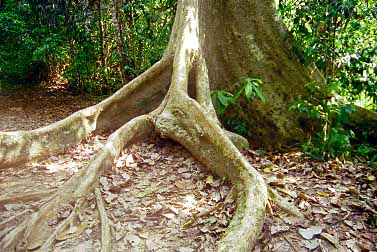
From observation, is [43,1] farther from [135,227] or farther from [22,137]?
[135,227]

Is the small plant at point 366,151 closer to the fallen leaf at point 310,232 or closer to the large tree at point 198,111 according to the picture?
the large tree at point 198,111

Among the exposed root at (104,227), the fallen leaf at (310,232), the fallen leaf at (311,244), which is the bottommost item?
the fallen leaf at (311,244)

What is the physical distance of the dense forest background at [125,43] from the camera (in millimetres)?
4695

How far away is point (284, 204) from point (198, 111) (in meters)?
1.33

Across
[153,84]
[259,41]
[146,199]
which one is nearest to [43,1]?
[153,84]

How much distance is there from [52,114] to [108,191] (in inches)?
169

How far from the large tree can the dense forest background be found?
34 cm

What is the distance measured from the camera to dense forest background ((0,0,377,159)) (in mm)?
4695

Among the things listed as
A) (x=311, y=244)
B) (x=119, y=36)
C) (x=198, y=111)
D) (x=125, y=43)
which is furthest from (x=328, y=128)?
(x=125, y=43)

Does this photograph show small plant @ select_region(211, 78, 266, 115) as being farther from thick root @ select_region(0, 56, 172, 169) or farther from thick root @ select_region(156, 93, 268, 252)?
thick root @ select_region(0, 56, 172, 169)

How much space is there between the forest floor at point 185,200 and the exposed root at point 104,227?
6 centimetres

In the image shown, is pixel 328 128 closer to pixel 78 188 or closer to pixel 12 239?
pixel 78 188

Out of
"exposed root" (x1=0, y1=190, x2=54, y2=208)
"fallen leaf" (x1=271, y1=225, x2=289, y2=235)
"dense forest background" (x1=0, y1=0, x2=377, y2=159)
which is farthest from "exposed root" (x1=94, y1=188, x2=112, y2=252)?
"dense forest background" (x1=0, y1=0, x2=377, y2=159)

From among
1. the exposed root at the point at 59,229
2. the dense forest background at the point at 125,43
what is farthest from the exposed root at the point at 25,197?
the dense forest background at the point at 125,43
